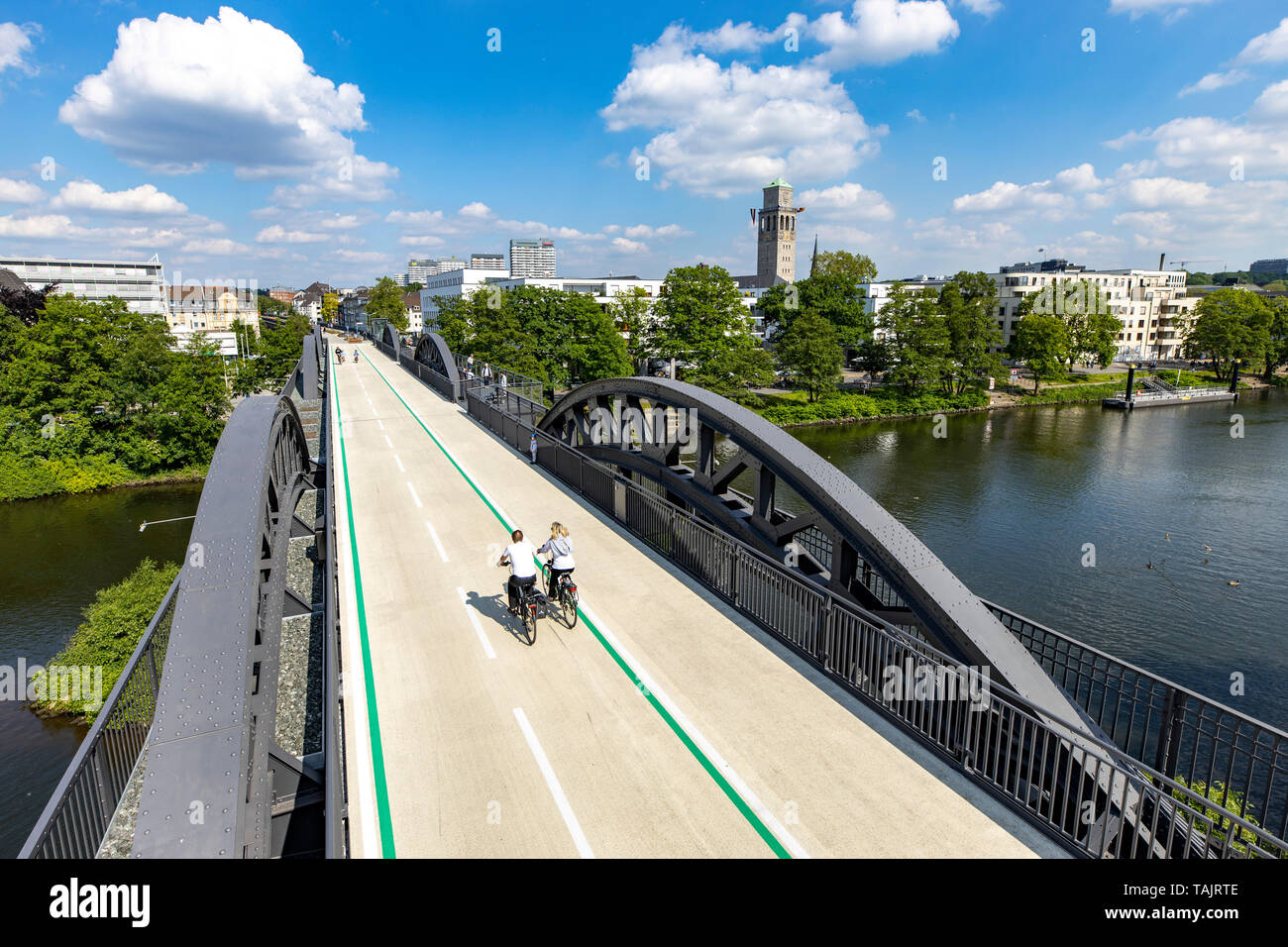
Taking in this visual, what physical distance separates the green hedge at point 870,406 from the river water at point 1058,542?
3.44m

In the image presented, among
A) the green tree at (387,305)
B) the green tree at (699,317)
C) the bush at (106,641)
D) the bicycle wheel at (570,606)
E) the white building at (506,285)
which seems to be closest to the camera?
the bicycle wheel at (570,606)

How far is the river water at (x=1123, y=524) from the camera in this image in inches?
846

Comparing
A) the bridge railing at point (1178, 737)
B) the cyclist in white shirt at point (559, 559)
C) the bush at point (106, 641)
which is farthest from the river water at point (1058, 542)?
the cyclist in white shirt at point (559, 559)

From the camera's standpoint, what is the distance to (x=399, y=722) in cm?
709

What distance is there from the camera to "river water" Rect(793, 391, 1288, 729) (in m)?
21.5

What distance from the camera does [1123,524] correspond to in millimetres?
32906

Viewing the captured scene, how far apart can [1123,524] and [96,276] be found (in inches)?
4954

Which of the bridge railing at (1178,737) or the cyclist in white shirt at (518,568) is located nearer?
the bridge railing at (1178,737)

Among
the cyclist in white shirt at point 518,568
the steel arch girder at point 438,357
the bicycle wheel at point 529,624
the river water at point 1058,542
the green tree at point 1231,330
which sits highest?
the green tree at point 1231,330

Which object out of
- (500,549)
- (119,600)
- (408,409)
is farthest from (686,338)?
(500,549)

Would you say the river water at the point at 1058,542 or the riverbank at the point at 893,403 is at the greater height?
the riverbank at the point at 893,403

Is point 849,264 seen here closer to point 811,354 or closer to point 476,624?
point 811,354

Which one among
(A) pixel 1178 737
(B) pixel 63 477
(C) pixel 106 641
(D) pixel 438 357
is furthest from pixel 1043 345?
(B) pixel 63 477

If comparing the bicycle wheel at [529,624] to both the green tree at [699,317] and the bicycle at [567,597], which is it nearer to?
the bicycle at [567,597]
